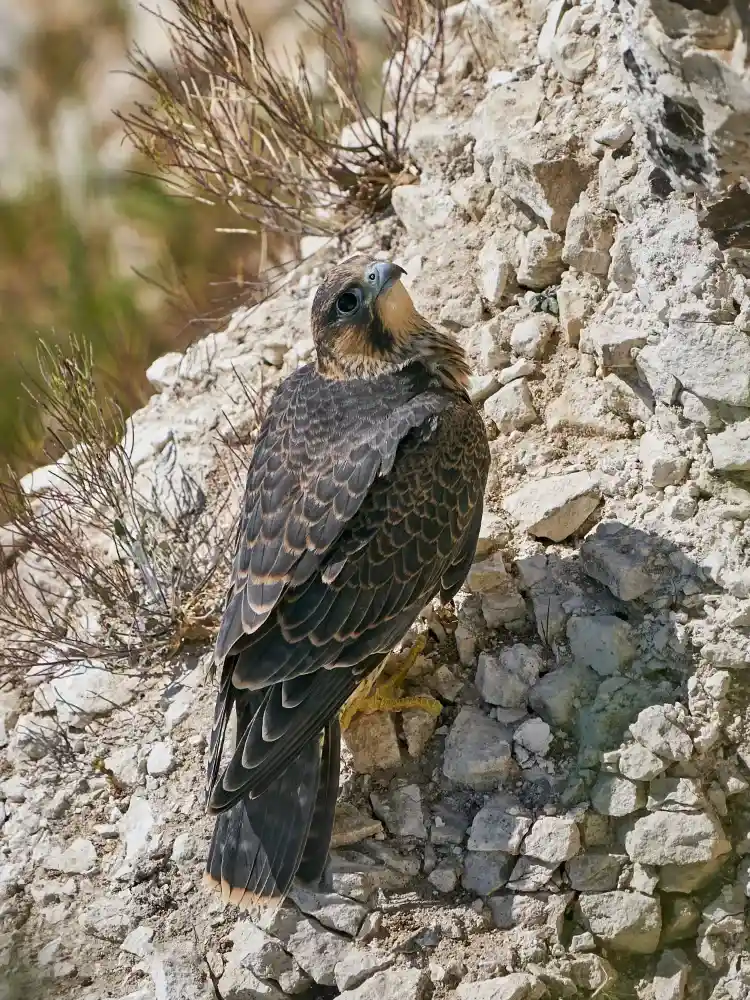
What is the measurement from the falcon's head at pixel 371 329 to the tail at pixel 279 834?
1209 mm

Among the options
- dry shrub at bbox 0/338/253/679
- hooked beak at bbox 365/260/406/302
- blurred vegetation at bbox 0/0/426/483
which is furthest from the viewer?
blurred vegetation at bbox 0/0/426/483

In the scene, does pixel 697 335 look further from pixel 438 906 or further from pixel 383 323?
pixel 438 906

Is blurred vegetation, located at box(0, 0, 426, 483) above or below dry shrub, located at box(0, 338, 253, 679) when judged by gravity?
above

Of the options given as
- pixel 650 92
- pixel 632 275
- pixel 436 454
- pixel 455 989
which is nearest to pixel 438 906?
pixel 455 989

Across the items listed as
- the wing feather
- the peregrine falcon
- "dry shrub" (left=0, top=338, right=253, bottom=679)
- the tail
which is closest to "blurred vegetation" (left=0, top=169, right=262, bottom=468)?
"dry shrub" (left=0, top=338, right=253, bottom=679)

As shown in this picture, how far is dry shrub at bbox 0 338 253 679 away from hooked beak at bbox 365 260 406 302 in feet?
3.39

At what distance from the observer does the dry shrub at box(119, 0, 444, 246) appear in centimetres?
459

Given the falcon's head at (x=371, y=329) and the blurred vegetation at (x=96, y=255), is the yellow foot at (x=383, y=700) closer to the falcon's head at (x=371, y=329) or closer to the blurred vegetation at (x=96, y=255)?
the falcon's head at (x=371, y=329)

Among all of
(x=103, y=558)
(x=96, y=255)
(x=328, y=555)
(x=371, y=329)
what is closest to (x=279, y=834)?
(x=328, y=555)

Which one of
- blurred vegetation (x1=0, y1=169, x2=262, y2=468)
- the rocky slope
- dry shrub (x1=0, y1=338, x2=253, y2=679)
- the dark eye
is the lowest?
the rocky slope

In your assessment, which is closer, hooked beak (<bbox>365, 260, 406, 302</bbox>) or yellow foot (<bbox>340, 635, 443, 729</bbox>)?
yellow foot (<bbox>340, 635, 443, 729</bbox>)

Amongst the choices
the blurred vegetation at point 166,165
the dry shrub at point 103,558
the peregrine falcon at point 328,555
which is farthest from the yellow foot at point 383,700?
the blurred vegetation at point 166,165

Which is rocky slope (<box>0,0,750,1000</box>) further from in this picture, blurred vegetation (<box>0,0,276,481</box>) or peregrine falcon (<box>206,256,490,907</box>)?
blurred vegetation (<box>0,0,276,481</box>)

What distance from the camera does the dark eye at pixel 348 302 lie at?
11.8 feet
